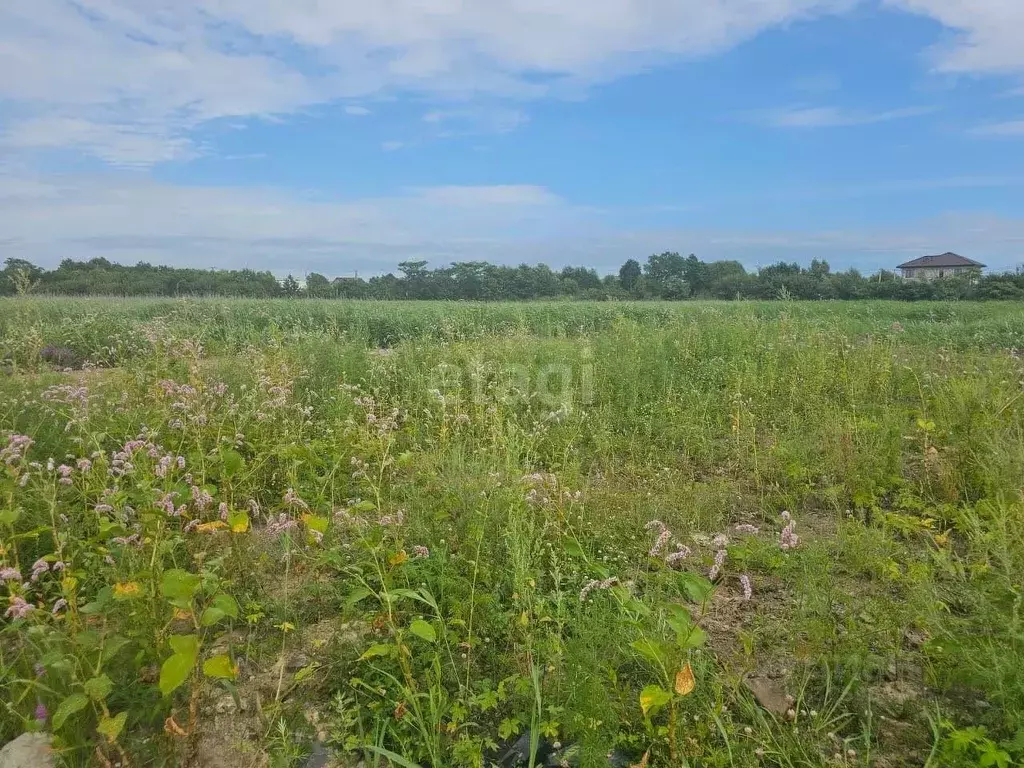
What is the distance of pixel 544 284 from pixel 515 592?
2435cm

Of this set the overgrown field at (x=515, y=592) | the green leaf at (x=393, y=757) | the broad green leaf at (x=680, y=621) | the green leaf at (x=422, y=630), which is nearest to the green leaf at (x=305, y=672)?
the overgrown field at (x=515, y=592)

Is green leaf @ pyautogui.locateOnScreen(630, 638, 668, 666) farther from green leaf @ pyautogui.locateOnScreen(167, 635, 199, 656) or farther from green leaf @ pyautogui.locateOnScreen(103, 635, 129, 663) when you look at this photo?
green leaf @ pyautogui.locateOnScreen(103, 635, 129, 663)

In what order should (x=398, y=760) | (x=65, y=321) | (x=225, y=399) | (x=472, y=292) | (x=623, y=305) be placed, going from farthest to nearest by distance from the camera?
(x=472, y=292) → (x=623, y=305) → (x=65, y=321) → (x=225, y=399) → (x=398, y=760)

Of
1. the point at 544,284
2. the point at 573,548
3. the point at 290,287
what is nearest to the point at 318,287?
the point at 290,287

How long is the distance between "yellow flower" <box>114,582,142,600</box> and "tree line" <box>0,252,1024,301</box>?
69.2 feet

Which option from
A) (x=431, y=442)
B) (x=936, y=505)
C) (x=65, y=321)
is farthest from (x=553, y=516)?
(x=65, y=321)

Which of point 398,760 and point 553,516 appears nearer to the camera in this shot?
point 398,760

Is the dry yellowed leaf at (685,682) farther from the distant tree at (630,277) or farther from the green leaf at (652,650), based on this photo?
the distant tree at (630,277)

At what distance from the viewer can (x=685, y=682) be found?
6.13ft

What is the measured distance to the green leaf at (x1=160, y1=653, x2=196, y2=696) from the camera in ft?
5.52

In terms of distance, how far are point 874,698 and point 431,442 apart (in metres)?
2.95

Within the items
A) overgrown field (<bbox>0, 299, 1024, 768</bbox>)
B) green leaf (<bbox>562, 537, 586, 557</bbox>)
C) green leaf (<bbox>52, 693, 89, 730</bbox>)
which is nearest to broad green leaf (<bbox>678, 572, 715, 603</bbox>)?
overgrown field (<bbox>0, 299, 1024, 768</bbox>)

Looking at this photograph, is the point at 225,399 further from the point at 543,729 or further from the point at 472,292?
the point at 472,292

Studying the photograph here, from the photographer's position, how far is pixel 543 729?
1981 millimetres
